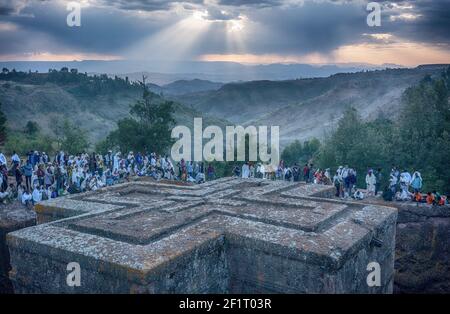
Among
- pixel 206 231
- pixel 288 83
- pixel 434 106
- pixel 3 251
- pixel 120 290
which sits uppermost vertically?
pixel 288 83

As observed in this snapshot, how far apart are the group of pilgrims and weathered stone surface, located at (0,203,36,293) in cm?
66

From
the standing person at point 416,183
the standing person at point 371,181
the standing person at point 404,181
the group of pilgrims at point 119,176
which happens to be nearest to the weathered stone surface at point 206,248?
the group of pilgrims at point 119,176

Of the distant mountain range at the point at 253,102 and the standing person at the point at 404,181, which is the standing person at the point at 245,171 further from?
the distant mountain range at the point at 253,102

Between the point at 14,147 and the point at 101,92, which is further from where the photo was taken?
the point at 101,92

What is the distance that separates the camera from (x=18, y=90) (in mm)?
58031

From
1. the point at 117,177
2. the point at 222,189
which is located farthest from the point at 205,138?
the point at 222,189

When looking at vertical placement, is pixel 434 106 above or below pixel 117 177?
above

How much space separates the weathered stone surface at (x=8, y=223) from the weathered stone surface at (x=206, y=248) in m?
2.47

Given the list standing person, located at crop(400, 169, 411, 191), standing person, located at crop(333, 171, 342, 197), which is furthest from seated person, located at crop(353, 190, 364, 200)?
standing person, located at crop(400, 169, 411, 191)

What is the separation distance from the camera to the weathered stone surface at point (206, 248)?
6947mm

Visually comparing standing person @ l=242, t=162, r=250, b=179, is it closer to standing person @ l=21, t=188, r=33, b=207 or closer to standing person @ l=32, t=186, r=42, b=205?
standing person @ l=32, t=186, r=42, b=205

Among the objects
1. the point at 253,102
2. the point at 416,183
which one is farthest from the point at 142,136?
the point at 253,102

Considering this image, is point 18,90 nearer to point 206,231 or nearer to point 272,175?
point 272,175
